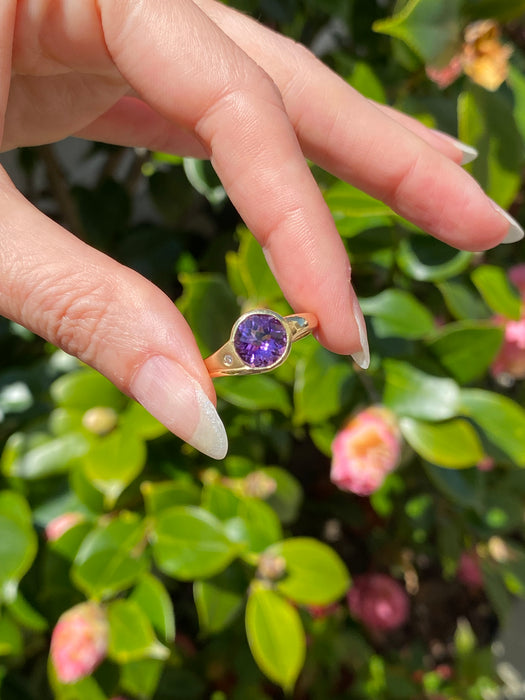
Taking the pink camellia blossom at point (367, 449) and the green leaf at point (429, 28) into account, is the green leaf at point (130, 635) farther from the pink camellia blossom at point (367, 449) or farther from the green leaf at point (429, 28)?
the green leaf at point (429, 28)

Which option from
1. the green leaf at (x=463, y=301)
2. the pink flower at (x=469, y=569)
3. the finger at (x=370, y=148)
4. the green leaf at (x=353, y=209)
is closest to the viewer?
the finger at (x=370, y=148)

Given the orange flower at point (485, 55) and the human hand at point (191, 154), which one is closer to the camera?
the human hand at point (191, 154)

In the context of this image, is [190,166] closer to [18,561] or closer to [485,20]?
[485,20]

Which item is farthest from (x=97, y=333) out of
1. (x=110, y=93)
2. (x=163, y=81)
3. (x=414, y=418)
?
(x=414, y=418)

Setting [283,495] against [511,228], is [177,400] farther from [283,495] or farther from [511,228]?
[283,495]

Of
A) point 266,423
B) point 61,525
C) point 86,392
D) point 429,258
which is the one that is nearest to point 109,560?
point 61,525

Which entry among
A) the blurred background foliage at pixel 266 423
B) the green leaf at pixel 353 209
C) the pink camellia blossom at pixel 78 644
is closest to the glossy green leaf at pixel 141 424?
the blurred background foliage at pixel 266 423

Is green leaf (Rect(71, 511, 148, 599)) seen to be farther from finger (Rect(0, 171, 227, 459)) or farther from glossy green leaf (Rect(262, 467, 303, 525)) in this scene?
finger (Rect(0, 171, 227, 459))

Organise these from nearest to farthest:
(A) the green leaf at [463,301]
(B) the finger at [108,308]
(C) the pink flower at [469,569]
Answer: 1. (B) the finger at [108,308]
2. (A) the green leaf at [463,301]
3. (C) the pink flower at [469,569]
